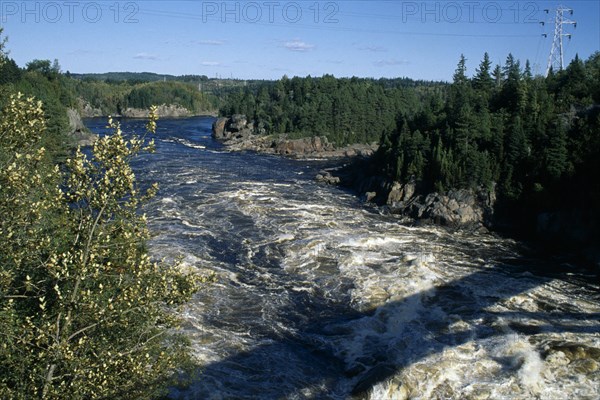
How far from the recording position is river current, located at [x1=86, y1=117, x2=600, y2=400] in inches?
766

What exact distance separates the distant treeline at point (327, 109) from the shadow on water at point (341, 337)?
60.1 meters

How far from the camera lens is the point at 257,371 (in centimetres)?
2030

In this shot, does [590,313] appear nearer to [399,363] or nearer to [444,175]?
[399,363]

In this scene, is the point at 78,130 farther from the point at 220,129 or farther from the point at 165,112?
the point at 165,112

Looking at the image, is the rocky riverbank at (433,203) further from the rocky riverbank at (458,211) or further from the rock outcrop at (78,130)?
the rock outcrop at (78,130)

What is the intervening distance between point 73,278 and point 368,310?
1994 cm

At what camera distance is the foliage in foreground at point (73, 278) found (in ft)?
26.4

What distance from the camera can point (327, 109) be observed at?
98.4 m

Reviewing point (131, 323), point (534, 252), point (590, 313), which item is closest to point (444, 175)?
point (534, 252)

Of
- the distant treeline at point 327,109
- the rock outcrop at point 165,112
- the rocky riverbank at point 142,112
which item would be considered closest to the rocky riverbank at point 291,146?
the distant treeline at point 327,109

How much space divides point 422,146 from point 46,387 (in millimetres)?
50193

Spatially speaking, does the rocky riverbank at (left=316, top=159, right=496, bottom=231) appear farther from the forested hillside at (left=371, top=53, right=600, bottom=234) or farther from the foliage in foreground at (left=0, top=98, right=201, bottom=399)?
the foliage in foreground at (left=0, top=98, right=201, bottom=399)

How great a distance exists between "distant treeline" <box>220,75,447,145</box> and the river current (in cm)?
4958

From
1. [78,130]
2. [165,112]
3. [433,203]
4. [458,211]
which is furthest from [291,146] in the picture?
[165,112]
